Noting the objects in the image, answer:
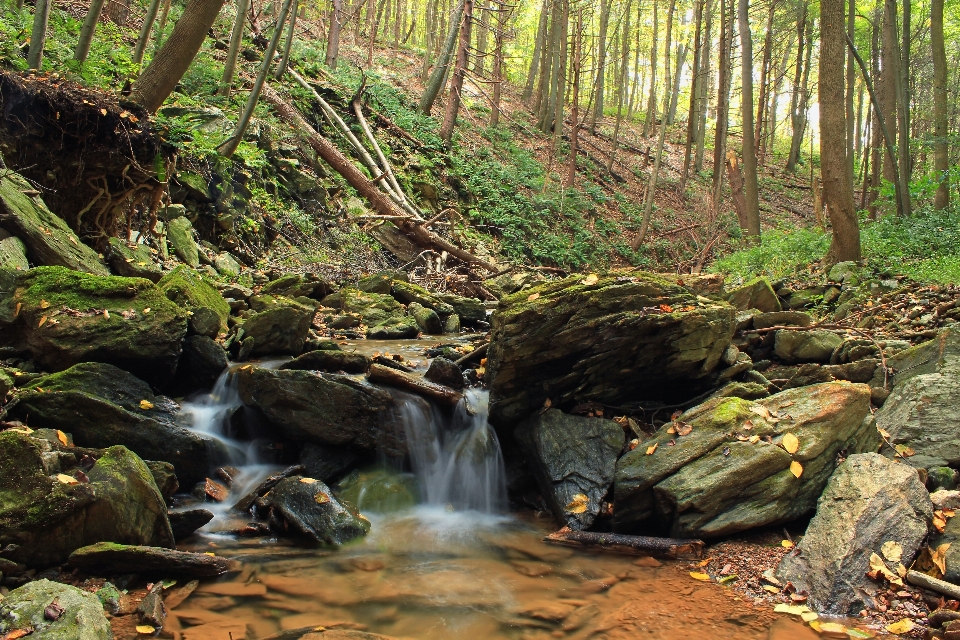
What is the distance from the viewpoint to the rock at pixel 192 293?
6.85m

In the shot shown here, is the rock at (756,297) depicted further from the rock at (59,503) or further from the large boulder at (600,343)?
the rock at (59,503)

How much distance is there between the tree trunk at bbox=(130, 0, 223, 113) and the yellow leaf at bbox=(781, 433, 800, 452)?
833 centimetres

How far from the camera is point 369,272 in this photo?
13.5 metres

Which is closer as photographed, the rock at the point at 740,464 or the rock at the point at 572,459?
the rock at the point at 740,464

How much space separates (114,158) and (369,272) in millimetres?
6469

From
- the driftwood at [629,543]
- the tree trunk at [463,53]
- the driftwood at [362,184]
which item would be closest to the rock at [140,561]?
the driftwood at [629,543]

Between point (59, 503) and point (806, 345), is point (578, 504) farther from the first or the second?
point (59, 503)

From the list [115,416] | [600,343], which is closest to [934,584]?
[600,343]

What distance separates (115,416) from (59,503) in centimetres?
149

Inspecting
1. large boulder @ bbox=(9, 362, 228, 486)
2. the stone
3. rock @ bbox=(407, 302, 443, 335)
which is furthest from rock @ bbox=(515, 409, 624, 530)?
rock @ bbox=(407, 302, 443, 335)

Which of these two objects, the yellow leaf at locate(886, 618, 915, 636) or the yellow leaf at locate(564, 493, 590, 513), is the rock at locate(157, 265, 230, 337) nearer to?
the yellow leaf at locate(564, 493, 590, 513)

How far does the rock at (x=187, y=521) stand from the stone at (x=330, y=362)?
89.7 inches

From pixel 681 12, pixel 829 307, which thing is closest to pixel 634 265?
pixel 829 307

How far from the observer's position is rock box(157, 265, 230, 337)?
270 inches
